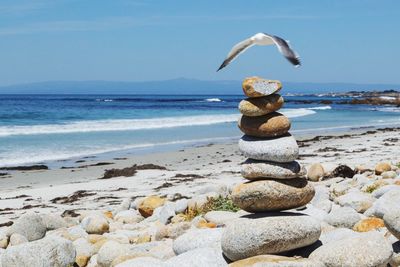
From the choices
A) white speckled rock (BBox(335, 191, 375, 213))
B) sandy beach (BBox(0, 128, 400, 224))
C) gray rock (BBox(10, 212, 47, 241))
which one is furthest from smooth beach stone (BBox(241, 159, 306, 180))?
sandy beach (BBox(0, 128, 400, 224))

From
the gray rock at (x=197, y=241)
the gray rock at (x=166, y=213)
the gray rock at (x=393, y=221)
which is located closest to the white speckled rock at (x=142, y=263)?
the gray rock at (x=197, y=241)

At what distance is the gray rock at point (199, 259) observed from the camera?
6625 mm

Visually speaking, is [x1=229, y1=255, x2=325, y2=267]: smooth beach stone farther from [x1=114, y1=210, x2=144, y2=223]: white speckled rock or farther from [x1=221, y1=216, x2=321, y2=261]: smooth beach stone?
[x1=114, y1=210, x2=144, y2=223]: white speckled rock

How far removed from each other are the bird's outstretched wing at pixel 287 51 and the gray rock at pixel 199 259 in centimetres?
262

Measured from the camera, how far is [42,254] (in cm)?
763

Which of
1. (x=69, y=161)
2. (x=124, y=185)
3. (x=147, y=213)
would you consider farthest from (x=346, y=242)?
(x=69, y=161)

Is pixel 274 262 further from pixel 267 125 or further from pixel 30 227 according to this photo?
pixel 30 227

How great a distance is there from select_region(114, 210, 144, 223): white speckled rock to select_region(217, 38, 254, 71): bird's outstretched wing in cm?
606

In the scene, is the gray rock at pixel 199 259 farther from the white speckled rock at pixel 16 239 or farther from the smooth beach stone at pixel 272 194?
the white speckled rock at pixel 16 239

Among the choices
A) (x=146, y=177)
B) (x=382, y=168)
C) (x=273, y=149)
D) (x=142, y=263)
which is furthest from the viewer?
(x=146, y=177)

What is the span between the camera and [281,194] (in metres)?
6.79

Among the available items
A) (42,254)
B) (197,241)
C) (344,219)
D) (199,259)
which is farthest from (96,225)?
(344,219)

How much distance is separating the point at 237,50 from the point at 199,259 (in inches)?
93.1

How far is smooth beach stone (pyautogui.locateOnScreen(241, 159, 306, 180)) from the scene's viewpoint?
6.77 m
